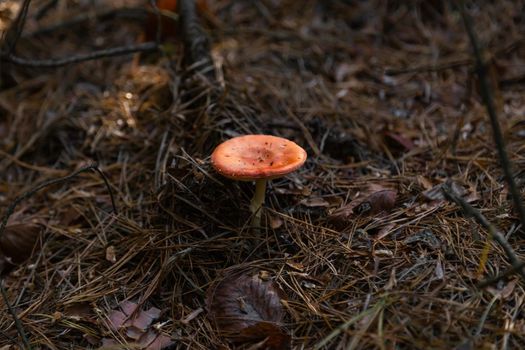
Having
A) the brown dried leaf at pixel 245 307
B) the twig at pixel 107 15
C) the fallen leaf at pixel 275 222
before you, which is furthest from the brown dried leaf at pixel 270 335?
the twig at pixel 107 15

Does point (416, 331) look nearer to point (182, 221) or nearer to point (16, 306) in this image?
point (182, 221)

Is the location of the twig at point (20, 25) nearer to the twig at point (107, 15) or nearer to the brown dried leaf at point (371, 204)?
the twig at point (107, 15)

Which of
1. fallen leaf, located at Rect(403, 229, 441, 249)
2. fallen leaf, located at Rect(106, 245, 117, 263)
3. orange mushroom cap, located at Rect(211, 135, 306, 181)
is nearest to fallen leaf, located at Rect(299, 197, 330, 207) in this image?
orange mushroom cap, located at Rect(211, 135, 306, 181)

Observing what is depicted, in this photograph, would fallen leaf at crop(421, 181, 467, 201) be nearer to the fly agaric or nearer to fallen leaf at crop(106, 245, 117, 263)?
the fly agaric

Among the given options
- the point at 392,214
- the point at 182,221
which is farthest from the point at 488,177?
the point at 182,221

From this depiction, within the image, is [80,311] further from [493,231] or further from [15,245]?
[493,231]

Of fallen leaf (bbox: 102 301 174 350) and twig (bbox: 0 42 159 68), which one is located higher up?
twig (bbox: 0 42 159 68)

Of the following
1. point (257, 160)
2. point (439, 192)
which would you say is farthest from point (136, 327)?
point (439, 192)
